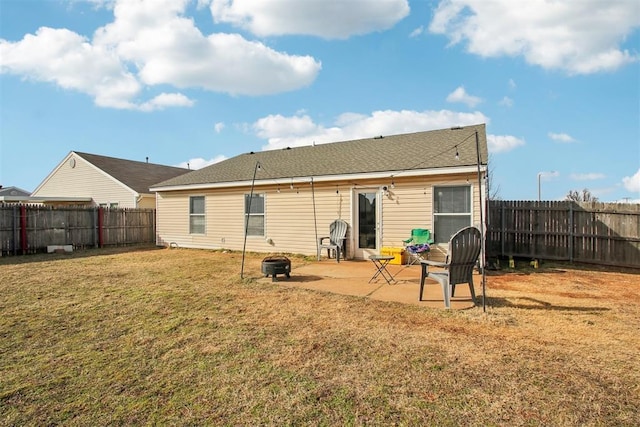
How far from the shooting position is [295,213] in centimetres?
1103

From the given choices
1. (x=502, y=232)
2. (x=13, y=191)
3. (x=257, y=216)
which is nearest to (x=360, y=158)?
(x=257, y=216)

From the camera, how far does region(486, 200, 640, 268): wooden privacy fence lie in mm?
8625

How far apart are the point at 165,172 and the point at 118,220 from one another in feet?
27.5

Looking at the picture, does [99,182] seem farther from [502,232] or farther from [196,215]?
[502,232]

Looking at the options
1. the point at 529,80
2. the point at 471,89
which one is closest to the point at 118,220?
the point at 471,89

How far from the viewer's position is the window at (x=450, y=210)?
848 cm

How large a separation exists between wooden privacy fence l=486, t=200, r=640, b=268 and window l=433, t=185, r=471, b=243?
6.78 feet

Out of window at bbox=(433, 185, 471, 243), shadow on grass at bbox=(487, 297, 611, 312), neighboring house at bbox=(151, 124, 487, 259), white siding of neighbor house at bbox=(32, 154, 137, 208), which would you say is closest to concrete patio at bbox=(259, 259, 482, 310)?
shadow on grass at bbox=(487, 297, 611, 312)

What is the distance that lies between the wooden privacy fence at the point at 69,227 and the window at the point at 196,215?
3867 mm

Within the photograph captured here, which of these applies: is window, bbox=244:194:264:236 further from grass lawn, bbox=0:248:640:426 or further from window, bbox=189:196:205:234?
grass lawn, bbox=0:248:640:426

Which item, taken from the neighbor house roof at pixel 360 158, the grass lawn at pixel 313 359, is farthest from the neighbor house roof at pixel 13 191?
the grass lawn at pixel 313 359

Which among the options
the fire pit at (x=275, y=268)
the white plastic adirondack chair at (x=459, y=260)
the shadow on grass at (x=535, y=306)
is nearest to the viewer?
the white plastic adirondack chair at (x=459, y=260)

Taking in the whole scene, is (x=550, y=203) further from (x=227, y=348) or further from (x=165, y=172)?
(x=165, y=172)

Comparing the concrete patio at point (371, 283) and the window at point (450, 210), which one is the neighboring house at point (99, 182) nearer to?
the concrete patio at point (371, 283)
